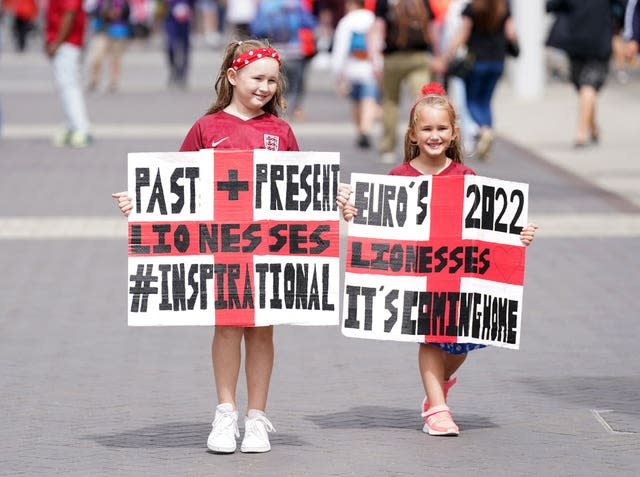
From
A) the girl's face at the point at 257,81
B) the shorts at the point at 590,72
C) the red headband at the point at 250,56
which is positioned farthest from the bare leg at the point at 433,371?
the shorts at the point at 590,72

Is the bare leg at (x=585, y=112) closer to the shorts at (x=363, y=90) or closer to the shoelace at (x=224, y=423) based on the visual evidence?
the shorts at (x=363, y=90)

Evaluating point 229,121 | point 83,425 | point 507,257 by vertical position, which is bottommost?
point 83,425

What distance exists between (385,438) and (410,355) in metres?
1.72

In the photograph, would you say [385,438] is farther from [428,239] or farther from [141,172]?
[141,172]

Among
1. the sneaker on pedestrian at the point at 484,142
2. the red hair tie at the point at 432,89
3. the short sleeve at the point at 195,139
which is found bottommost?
the sneaker on pedestrian at the point at 484,142

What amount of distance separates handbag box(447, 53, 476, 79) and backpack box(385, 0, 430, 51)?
49cm

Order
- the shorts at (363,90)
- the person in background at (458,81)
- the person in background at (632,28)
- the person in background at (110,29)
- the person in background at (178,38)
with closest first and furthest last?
the person in background at (632,28), the shorts at (363,90), the person in background at (458,81), the person in background at (110,29), the person in background at (178,38)

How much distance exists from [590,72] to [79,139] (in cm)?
520

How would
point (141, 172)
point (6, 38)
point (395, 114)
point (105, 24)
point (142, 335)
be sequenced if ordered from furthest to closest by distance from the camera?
1. point (6, 38)
2. point (105, 24)
3. point (395, 114)
4. point (142, 335)
5. point (141, 172)

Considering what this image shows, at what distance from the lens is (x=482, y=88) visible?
52.1 feet

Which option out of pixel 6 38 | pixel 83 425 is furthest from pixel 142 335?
pixel 6 38

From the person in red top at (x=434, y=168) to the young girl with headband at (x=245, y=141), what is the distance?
14.8 inches

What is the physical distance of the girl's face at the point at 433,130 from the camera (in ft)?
20.1

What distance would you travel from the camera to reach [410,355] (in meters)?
7.87
